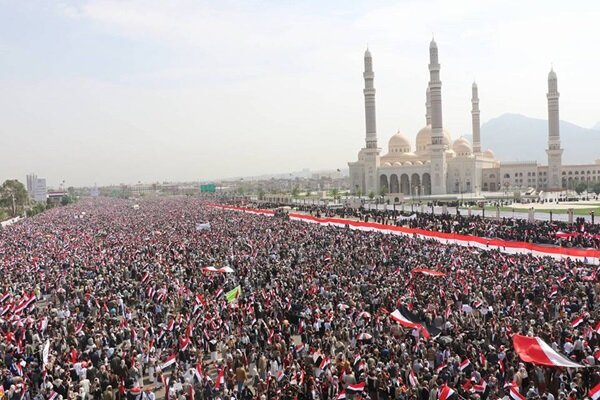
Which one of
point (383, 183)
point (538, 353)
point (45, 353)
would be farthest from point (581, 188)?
point (45, 353)

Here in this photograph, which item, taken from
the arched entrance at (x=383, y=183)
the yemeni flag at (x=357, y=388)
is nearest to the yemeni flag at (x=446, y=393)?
the yemeni flag at (x=357, y=388)

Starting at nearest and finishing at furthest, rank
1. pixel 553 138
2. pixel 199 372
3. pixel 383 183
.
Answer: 1. pixel 199 372
2. pixel 553 138
3. pixel 383 183

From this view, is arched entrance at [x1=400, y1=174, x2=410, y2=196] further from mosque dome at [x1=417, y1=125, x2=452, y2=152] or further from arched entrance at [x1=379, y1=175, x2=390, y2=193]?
mosque dome at [x1=417, y1=125, x2=452, y2=152]

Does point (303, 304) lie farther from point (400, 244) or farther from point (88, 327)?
point (400, 244)

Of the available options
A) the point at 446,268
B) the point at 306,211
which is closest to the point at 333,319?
the point at 446,268

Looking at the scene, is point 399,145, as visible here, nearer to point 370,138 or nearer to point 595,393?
point 370,138

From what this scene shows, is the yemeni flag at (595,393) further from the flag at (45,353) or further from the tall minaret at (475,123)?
the tall minaret at (475,123)

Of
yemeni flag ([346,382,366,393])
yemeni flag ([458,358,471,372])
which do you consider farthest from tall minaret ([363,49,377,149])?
yemeni flag ([346,382,366,393])
